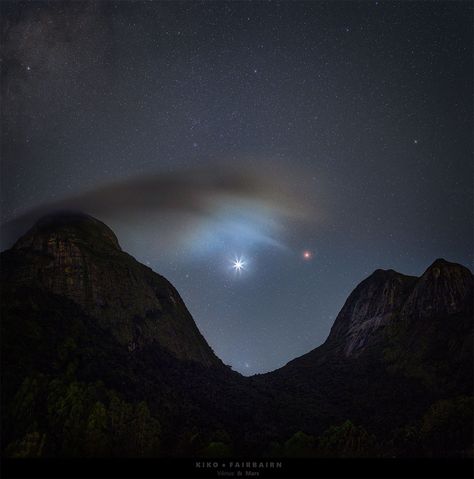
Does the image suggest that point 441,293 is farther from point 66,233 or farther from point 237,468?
point 237,468

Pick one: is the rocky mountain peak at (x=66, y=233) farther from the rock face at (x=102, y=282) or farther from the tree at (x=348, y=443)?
the tree at (x=348, y=443)

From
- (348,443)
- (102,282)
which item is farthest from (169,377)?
(348,443)

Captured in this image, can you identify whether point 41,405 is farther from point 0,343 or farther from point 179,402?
point 179,402

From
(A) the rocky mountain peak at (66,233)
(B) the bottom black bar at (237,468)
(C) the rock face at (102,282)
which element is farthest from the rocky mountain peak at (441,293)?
(B) the bottom black bar at (237,468)

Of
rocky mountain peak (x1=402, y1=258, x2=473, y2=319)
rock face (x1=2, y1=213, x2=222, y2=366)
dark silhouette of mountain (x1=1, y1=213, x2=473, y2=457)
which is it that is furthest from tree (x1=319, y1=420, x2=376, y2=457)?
rocky mountain peak (x1=402, y1=258, x2=473, y2=319)

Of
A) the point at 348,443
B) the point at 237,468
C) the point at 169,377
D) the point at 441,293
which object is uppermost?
the point at 441,293

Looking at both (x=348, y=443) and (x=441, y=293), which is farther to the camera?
(x=441, y=293)

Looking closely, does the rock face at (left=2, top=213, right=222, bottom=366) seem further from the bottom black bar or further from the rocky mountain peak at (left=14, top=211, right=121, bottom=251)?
the bottom black bar
